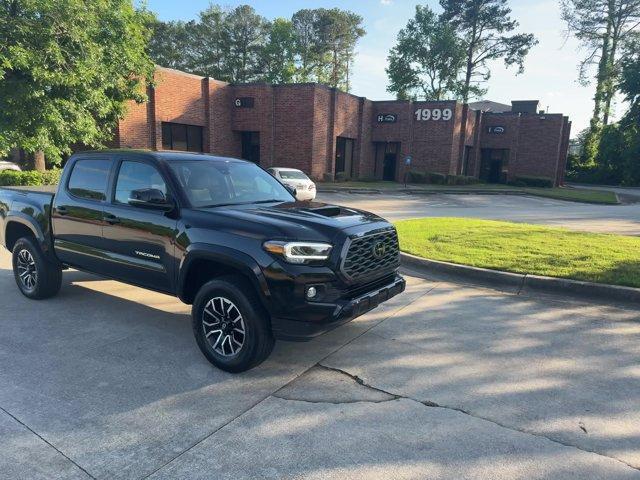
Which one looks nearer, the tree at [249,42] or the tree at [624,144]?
the tree at [624,144]

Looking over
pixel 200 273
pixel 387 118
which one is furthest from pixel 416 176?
pixel 200 273

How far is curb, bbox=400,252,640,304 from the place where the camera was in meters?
5.94

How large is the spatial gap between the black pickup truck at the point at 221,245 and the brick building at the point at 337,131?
65.1 ft

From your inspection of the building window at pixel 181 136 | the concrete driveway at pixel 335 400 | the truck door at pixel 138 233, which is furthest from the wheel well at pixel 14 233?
the building window at pixel 181 136

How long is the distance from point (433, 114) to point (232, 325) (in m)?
32.7

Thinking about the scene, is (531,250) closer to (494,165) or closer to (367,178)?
(367,178)

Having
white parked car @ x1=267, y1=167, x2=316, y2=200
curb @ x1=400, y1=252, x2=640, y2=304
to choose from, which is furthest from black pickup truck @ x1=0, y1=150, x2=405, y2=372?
white parked car @ x1=267, y1=167, x2=316, y2=200

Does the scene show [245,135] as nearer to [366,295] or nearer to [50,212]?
[50,212]

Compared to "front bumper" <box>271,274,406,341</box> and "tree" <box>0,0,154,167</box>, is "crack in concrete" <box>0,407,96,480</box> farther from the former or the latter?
"tree" <box>0,0,154,167</box>

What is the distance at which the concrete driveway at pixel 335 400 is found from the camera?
2.83m

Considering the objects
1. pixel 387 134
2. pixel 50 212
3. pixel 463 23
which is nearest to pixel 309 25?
pixel 463 23

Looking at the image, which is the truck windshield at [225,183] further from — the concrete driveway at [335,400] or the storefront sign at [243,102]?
the storefront sign at [243,102]

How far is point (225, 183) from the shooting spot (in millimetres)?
4867

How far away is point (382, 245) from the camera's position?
437 cm
